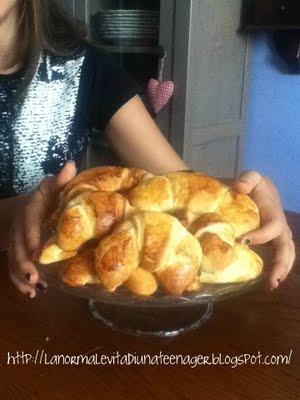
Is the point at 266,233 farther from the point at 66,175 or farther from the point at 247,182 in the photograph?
the point at 66,175

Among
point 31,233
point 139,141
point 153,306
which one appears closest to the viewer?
point 153,306

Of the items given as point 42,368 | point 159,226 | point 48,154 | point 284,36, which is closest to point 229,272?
point 159,226

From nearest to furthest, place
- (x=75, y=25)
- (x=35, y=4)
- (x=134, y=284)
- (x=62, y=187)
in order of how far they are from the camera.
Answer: (x=134, y=284), (x=62, y=187), (x=35, y=4), (x=75, y=25)

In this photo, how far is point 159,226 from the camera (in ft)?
1.20

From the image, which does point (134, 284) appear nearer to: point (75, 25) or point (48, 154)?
point (48, 154)

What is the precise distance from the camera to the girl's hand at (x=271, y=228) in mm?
430

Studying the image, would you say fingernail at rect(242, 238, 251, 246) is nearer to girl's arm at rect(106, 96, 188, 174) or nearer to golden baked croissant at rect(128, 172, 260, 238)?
golden baked croissant at rect(128, 172, 260, 238)

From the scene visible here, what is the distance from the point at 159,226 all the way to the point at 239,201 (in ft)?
0.33

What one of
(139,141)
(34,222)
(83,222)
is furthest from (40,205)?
(139,141)

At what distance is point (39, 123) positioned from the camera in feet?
2.95

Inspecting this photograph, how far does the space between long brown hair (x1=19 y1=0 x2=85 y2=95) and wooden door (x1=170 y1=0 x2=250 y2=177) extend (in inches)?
17.7

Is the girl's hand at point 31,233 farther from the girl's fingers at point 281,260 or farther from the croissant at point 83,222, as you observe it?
the girl's fingers at point 281,260

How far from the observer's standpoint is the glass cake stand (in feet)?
1.16

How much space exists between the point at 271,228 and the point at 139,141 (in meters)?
0.46
